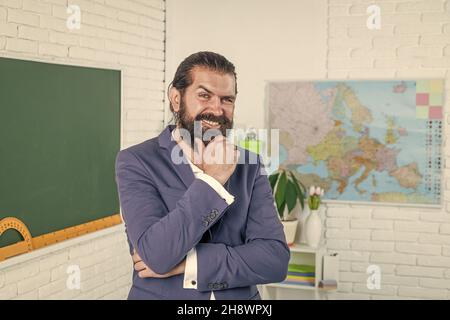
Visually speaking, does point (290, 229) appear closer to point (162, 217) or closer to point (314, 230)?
point (314, 230)

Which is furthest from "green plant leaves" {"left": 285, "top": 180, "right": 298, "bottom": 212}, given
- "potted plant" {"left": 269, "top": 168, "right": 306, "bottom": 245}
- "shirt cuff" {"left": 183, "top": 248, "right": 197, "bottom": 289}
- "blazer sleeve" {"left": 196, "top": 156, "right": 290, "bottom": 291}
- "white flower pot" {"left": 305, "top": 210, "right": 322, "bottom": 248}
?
"shirt cuff" {"left": 183, "top": 248, "right": 197, "bottom": 289}

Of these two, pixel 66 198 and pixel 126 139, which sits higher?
pixel 126 139

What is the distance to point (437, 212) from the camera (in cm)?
372

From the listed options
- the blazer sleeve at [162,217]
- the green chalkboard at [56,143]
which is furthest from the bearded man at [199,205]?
the green chalkboard at [56,143]

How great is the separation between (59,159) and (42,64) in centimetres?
52

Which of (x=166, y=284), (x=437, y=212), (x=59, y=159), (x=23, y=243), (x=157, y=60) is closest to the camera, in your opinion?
(x=166, y=284)

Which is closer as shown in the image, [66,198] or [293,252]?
[66,198]

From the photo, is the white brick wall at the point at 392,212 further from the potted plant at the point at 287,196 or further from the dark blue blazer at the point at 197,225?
the dark blue blazer at the point at 197,225

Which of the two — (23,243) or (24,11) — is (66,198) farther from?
(24,11)

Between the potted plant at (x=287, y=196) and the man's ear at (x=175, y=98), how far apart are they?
2.00 meters

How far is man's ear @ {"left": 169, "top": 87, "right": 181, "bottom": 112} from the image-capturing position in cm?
171

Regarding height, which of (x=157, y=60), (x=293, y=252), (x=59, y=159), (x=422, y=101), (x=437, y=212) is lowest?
(x=293, y=252)
